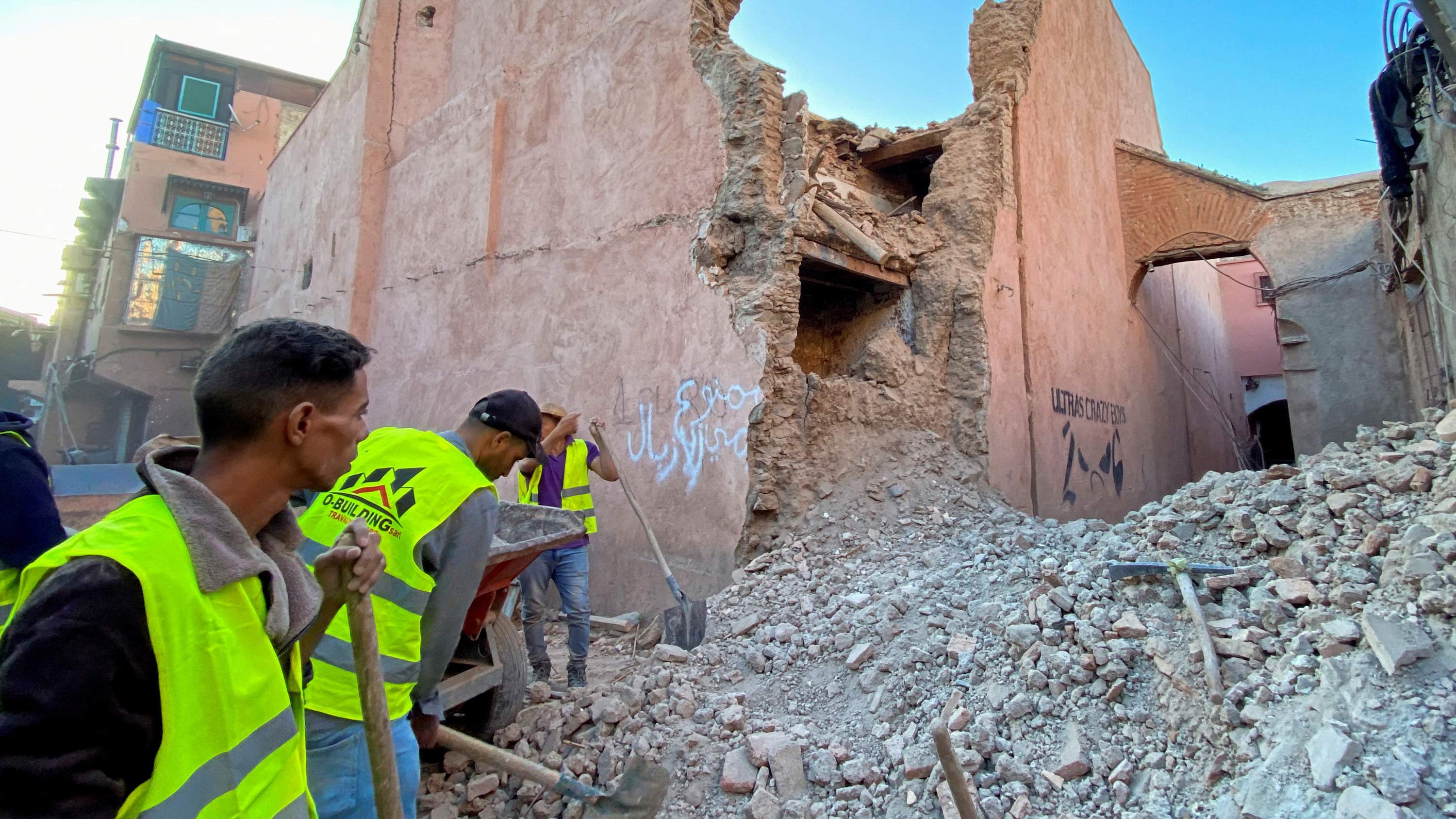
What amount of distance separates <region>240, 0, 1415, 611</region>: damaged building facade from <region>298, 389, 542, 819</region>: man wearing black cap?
359 centimetres

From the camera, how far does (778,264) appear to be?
5723 mm

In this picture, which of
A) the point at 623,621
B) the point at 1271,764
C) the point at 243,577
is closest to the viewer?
the point at 243,577

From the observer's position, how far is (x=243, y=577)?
106 cm

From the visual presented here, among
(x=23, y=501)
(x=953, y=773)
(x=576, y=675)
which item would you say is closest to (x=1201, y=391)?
(x=576, y=675)

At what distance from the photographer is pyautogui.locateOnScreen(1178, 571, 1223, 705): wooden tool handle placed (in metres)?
2.83

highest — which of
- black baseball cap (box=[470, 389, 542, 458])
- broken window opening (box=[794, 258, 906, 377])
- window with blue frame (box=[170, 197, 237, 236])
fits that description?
window with blue frame (box=[170, 197, 237, 236])

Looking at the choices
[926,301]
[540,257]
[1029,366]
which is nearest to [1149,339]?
[1029,366]

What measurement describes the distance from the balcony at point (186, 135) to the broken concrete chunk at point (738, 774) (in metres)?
23.6

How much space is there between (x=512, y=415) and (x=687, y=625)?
2.66 meters

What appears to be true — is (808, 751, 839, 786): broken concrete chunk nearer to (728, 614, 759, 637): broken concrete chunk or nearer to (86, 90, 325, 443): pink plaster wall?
(728, 614, 759, 637): broken concrete chunk

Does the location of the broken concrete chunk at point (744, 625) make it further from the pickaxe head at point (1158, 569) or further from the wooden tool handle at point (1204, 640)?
the wooden tool handle at point (1204, 640)

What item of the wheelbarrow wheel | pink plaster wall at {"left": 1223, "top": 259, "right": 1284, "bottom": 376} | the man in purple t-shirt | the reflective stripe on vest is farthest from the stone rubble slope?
pink plaster wall at {"left": 1223, "top": 259, "right": 1284, "bottom": 376}

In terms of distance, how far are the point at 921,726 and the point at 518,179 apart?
715 cm

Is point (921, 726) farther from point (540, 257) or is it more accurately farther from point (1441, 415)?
point (540, 257)
